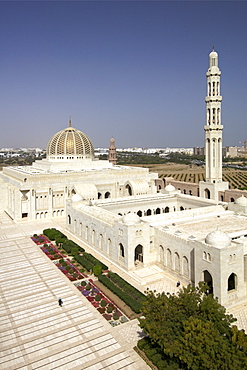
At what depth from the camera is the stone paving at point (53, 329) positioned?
546 inches

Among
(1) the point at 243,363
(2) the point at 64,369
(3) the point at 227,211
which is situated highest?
(3) the point at 227,211

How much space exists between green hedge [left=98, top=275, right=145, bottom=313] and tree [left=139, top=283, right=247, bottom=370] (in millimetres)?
3744

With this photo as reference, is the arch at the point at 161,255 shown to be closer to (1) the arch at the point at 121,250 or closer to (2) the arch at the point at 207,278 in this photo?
(1) the arch at the point at 121,250

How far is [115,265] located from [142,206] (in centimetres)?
1189

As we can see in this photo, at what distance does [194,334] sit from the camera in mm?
11727

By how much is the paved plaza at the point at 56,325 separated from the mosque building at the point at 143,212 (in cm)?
170

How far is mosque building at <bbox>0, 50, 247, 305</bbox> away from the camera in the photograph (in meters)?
18.4

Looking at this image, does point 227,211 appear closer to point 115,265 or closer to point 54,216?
point 115,265

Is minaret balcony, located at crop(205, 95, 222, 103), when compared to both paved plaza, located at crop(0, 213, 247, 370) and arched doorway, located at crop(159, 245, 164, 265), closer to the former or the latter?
arched doorway, located at crop(159, 245, 164, 265)

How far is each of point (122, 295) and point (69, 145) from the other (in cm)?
3257

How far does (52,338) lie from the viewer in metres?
15.5

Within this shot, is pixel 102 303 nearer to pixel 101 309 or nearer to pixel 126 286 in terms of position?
pixel 101 309

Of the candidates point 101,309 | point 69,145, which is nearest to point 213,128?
point 69,145

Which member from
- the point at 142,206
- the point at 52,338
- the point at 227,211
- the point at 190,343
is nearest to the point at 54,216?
the point at 142,206
